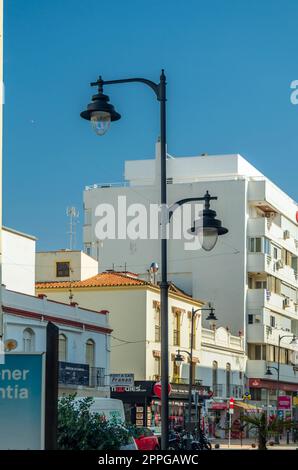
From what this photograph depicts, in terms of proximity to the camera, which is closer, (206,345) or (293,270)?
(206,345)

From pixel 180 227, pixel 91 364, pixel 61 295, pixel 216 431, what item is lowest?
pixel 216 431

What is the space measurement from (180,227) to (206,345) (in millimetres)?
10092

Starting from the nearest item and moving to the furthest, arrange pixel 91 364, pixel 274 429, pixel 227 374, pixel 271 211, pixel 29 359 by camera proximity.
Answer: pixel 29 359 → pixel 274 429 → pixel 91 364 → pixel 227 374 → pixel 271 211

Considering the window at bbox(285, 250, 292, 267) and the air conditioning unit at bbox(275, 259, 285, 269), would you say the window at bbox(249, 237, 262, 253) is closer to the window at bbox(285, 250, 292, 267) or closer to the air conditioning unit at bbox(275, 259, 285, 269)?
the air conditioning unit at bbox(275, 259, 285, 269)

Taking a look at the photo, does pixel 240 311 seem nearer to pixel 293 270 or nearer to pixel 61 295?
pixel 293 270

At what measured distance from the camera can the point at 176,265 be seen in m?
75.1

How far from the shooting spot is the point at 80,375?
158ft

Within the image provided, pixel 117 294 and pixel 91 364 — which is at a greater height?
pixel 117 294

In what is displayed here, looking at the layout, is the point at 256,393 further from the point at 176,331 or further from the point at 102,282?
the point at 102,282

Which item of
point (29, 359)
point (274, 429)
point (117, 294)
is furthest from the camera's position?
point (117, 294)

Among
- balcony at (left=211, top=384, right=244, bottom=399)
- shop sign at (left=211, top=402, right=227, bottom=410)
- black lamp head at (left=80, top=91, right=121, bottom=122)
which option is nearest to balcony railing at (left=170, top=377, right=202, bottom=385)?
shop sign at (left=211, top=402, right=227, bottom=410)

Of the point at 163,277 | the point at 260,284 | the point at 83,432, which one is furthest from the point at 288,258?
the point at 83,432

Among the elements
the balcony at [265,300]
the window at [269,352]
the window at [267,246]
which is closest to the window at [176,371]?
the balcony at [265,300]

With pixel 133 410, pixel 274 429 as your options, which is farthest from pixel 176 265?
pixel 274 429
